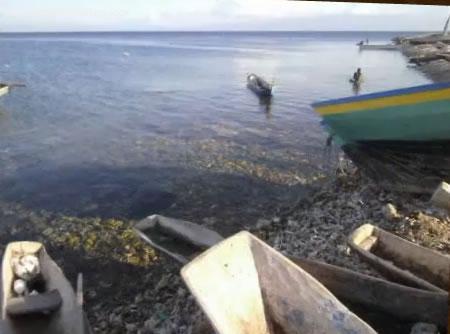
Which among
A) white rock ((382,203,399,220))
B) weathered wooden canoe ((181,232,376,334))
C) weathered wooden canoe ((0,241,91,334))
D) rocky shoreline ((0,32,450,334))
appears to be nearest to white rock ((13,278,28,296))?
weathered wooden canoe ((0,241,91,334))

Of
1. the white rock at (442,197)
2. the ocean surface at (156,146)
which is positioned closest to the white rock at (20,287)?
the ocean surface at (156,146)

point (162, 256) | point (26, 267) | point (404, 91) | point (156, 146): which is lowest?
point (156, 146)

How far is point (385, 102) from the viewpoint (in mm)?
11250

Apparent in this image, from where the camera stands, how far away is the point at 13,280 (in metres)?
6.68

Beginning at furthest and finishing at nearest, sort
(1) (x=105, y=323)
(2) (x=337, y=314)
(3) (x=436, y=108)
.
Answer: (3) (x=436, y=108), (1) (x=105, y=323), (2) (x=337, y=314)

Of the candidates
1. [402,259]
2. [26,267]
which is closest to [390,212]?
[402,259]

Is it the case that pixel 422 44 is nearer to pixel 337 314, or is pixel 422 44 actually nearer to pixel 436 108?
pixel 436 108

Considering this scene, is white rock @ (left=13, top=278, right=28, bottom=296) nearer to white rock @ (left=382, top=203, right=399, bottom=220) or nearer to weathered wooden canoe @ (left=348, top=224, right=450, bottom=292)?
weathered wooden canoe @ (left=348, top=224, right=450, bottom=292)

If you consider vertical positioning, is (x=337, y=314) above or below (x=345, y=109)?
below

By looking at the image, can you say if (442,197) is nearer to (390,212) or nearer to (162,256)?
(390,212)

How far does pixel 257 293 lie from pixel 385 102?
7.78 metres

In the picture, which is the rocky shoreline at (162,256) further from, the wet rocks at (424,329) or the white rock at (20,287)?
the white rock at (20,287)

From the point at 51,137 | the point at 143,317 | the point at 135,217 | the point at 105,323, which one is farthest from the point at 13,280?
the point at 51,137

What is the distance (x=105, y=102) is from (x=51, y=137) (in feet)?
35.3
